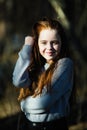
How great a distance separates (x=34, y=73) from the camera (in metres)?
3.25

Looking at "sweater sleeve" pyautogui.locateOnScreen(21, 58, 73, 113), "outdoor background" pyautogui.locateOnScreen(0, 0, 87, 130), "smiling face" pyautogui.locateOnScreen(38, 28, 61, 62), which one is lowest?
"outdoor background" pyautogui.locateOnScreen(0, 0, 87, 130)

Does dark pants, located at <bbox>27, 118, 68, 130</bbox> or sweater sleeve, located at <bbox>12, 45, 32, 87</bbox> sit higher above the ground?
sweater sleeve, located at <bbox>12, 45, 32, 87</bbox>

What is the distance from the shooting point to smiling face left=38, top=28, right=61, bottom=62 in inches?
125

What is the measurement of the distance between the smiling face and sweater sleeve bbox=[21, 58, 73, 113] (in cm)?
7

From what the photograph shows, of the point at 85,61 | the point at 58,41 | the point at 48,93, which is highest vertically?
the point at 58,41

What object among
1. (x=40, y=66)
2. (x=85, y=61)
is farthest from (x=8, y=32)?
(x=40, y=66)

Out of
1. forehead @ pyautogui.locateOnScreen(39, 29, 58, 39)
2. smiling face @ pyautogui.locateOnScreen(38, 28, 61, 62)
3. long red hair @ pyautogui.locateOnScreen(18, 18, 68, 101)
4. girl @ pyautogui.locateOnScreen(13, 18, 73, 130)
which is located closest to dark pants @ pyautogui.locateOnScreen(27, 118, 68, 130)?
girl @ pyautogui.locateOnScreen(13, 18, 73, 130)

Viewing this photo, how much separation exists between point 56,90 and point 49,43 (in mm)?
290

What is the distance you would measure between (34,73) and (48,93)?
0.64ft

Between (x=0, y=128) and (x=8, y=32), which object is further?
(x=8, y=32)

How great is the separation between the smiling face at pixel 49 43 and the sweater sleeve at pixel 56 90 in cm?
7

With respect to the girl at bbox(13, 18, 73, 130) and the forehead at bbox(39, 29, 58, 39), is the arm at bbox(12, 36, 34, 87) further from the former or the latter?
the forehead at bbox(39, 29, 58, 39)

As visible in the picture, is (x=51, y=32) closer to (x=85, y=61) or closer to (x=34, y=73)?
(x=34, y=73)

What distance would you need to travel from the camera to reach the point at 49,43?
10.4ft
